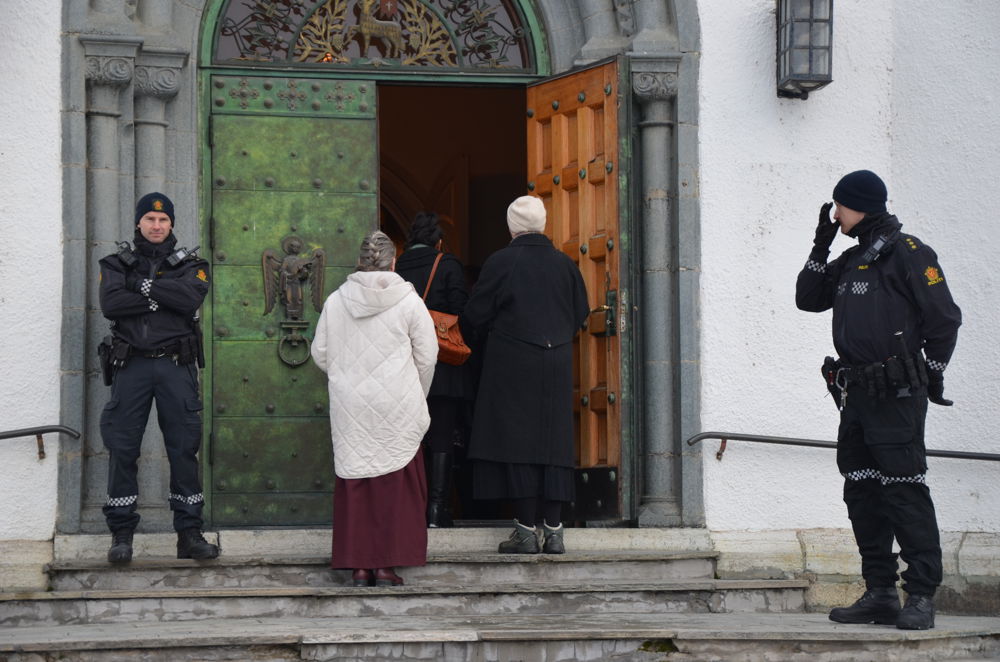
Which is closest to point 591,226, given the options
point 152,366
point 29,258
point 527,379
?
point 527,379

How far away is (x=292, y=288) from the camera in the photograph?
9430mm

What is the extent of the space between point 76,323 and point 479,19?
2.83 meters

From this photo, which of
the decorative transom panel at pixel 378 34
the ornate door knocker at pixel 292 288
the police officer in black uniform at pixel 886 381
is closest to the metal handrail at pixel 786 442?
the police officer in black uniform at pixel 886 381

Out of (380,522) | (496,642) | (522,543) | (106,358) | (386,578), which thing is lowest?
(496,642)

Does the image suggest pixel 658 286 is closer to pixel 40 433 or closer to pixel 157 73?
pixel 157 73

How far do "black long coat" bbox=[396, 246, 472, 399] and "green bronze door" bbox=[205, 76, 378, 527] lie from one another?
13.5 inches

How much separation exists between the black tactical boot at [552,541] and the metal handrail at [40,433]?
2.33 metres

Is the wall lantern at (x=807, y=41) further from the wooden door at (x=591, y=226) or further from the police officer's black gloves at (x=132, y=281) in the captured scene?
the police officer's black gloves at (x=132, y=281)

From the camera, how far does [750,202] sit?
9.50 m

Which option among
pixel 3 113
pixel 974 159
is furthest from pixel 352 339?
pixel 974 159

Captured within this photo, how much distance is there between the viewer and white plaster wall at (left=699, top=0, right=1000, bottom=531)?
9.40 metres

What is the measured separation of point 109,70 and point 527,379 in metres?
2.58

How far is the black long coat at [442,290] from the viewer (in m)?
9.23

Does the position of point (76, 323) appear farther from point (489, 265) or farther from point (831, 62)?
point (831, 62)
